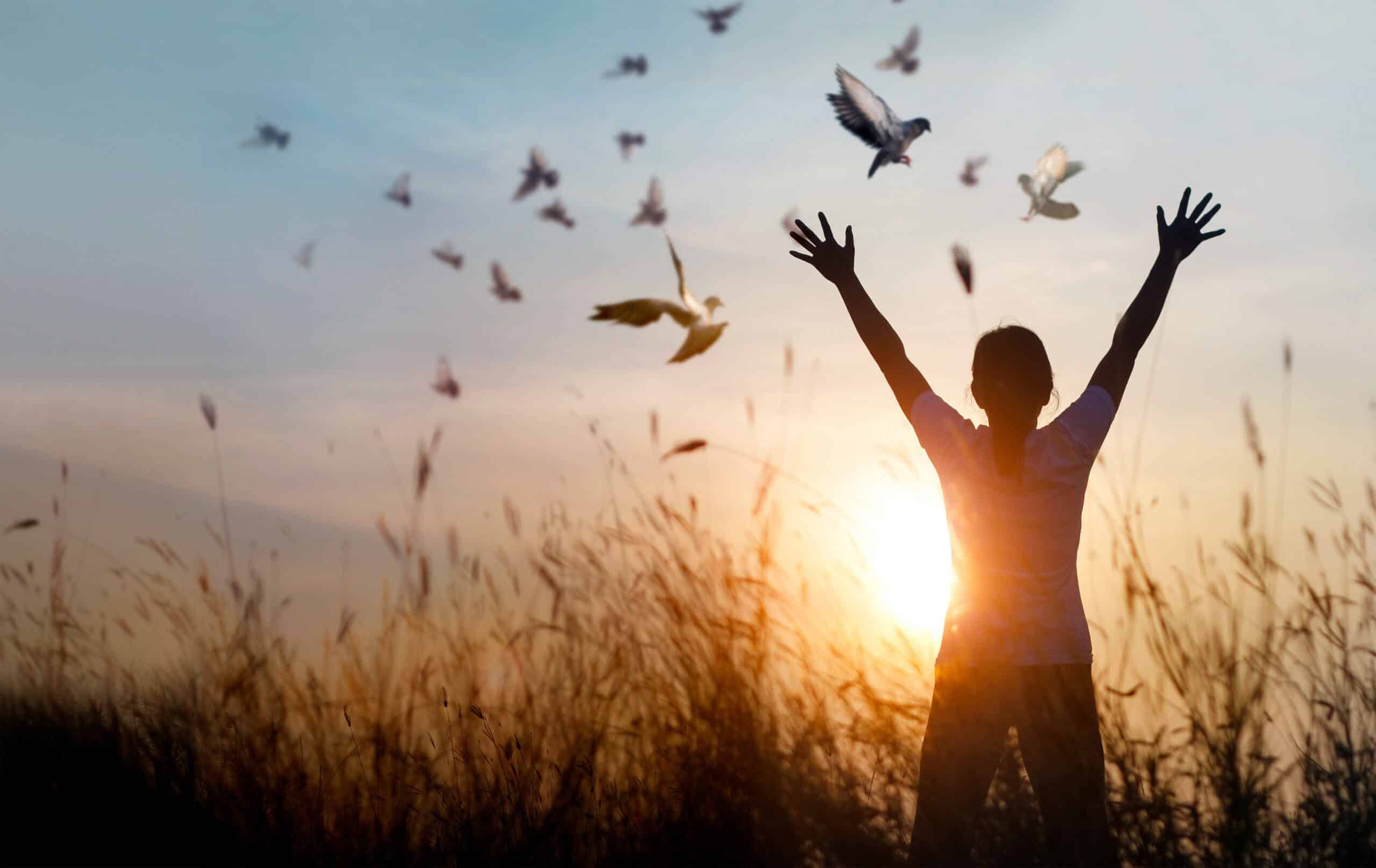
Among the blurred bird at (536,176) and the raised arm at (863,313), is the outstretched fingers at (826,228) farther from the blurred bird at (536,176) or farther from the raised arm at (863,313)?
the blurred bird at (536,176)

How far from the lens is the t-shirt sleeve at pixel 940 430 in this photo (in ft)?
6.79

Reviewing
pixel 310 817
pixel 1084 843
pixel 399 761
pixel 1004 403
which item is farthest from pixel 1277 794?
pixel 310 817

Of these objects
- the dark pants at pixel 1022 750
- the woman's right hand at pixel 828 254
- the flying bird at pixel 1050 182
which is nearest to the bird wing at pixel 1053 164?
the flying bird at pixel 1050 182

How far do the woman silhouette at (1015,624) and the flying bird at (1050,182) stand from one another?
101 centimetres

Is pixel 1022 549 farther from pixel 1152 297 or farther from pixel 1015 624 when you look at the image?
pixel 1152 297

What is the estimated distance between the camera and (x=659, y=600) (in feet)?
10.0

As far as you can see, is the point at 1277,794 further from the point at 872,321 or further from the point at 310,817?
the point at 310,817

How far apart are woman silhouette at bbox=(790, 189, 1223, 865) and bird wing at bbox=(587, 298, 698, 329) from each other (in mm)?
703

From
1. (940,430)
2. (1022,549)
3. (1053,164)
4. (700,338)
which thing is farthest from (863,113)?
(1022,549)

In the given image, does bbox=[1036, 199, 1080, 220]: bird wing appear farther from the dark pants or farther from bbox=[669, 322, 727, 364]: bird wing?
the dark pants

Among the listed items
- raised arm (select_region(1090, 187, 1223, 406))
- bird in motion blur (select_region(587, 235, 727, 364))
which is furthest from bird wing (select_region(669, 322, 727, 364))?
raised arm (select_region(1090, 187, 1223, 406))

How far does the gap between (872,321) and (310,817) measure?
1772 millimetres

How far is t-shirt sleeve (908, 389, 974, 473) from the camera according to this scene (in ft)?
6.79

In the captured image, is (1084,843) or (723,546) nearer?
(1084,843)
